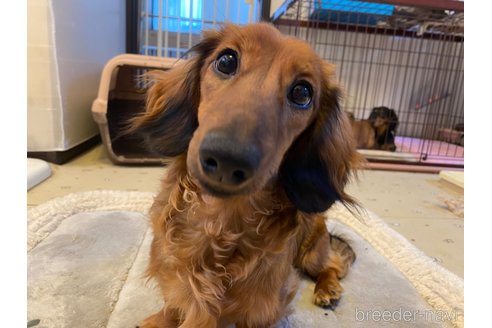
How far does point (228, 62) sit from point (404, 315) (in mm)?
889

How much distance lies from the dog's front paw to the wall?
166 cm

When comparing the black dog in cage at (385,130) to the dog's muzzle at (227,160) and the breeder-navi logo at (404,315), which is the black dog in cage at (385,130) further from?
the dog's muzzle at (227,160)

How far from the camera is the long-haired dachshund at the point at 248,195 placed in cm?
77

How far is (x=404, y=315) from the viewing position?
3.68ft

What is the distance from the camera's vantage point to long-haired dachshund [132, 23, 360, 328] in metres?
0.77

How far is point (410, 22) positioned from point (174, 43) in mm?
2099

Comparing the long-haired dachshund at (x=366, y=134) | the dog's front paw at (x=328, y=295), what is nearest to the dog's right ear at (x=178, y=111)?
the dog's front paw at (x=328, y=295)

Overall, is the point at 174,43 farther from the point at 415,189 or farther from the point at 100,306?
the point at 100,306

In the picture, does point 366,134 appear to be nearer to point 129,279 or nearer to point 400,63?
point 400,63

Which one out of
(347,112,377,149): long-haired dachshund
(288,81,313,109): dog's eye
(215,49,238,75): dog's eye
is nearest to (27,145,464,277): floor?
(288,81,313,109): dog's eye

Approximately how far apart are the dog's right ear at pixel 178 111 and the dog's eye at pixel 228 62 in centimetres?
12

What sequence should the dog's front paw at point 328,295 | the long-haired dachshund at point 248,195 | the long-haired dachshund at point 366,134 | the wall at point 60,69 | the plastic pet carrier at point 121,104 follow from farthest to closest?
the long-haired dachshund at point 366,134 → the plastic pet carrier at point 121,104 → the wall at point 60,69 → the dog's front paw at point 328,295 → the long-haired dachshund at point 248,195

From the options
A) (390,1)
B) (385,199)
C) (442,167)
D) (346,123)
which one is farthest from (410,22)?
(346,123)

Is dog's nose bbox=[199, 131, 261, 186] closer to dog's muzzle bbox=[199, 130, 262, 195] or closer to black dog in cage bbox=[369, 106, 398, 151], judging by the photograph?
dog's muzzle bbox=[199, 130, 262, 195]
